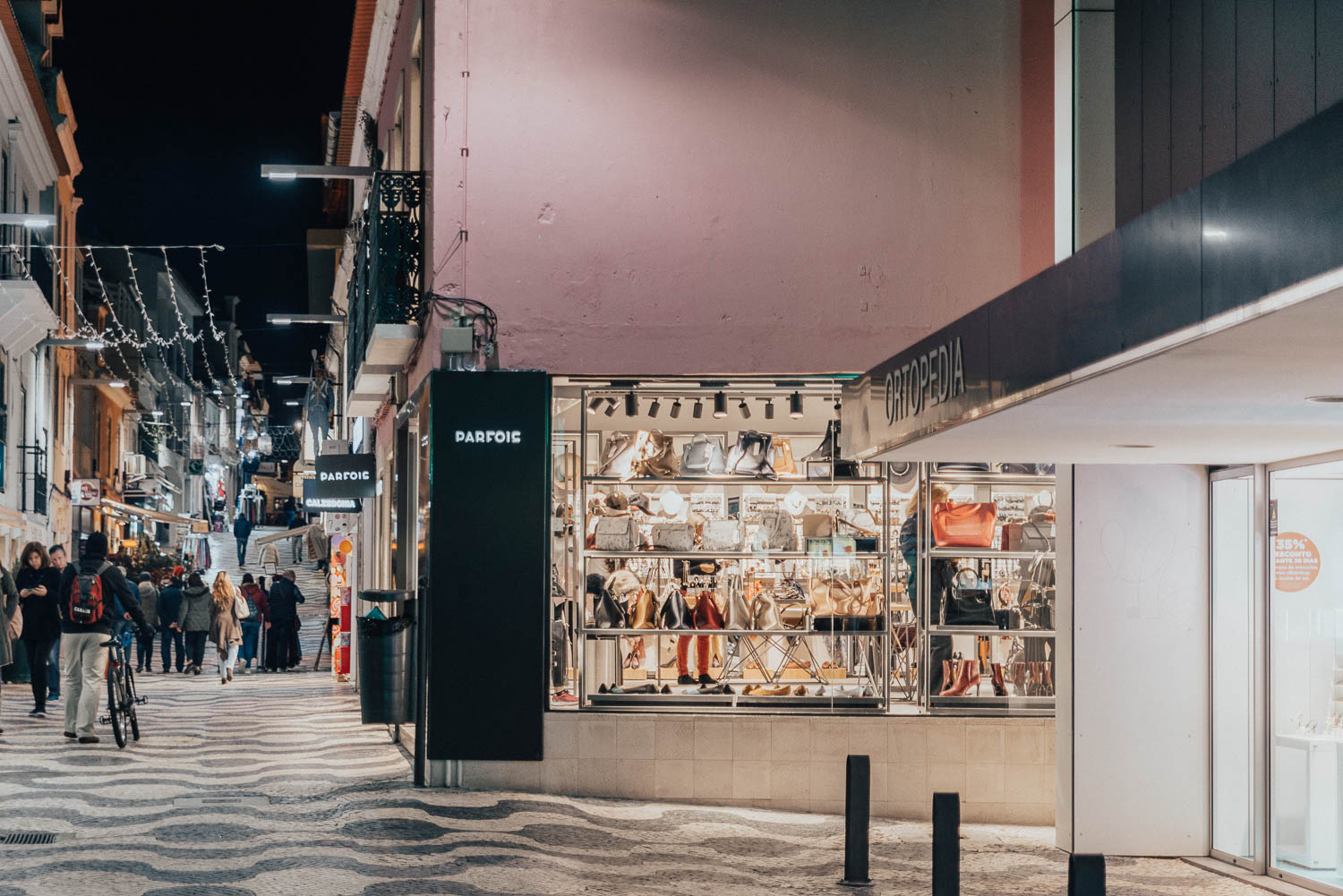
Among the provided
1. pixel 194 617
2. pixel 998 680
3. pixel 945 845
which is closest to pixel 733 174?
pixel 998 680

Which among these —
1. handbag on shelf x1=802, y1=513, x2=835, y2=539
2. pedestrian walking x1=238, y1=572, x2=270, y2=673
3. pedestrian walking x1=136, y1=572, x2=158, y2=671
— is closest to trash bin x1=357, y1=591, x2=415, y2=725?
handbag on shelf x1=802, y1=513, x2=835, y2=539

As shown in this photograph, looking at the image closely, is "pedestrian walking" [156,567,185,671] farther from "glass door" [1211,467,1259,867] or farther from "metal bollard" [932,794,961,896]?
"metal bollard" [932,794,961,896]

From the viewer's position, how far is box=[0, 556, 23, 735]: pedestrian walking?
1498 centimetres

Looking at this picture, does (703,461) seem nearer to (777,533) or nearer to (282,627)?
(777,533)

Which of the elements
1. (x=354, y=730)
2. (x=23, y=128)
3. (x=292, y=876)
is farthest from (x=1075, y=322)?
(x=23, y=128)

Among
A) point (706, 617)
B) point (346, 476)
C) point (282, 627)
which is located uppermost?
point (346, 476)

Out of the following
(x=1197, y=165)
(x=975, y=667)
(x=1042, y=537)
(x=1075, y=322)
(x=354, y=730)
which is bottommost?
(x=354, y=730)

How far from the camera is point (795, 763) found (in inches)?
443

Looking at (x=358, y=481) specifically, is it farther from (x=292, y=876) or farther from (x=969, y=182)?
(x=292, y=876)

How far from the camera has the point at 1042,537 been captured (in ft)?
38.9

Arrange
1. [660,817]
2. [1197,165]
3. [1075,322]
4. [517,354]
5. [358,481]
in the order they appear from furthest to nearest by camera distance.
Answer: [358,481] < [517,354] < [660,817] < [1197,165] < [1075,322]

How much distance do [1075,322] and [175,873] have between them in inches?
224

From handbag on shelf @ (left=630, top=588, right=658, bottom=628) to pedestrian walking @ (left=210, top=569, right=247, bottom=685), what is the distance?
13307 millimetres

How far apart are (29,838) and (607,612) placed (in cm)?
427
